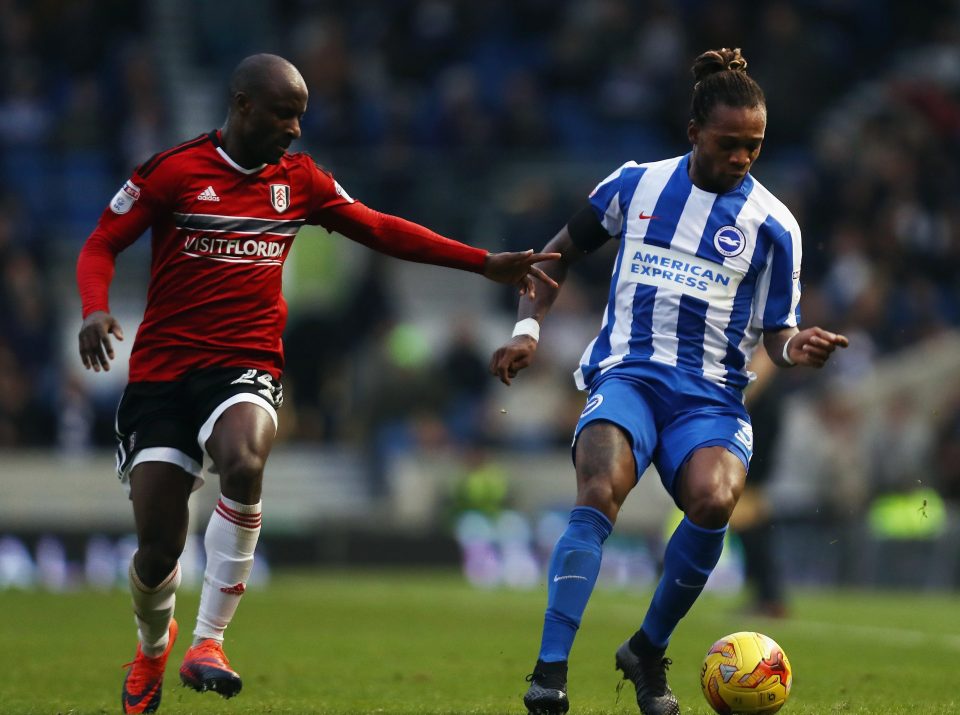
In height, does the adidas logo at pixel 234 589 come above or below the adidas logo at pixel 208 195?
below

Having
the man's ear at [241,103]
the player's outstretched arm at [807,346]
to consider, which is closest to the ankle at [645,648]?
the player's outstretched arm at [807,346]

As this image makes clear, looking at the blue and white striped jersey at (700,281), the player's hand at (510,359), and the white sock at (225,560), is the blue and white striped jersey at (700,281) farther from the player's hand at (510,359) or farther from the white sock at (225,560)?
the white sock at (225,560)

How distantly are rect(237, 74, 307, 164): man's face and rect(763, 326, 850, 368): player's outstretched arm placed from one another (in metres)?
1.97

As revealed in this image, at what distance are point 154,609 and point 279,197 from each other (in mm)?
1655

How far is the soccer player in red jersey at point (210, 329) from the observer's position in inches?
258

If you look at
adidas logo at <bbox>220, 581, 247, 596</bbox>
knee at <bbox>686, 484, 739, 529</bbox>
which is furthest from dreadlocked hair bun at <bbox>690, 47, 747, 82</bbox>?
adidas logo at <bbox>220, 581, 247, 596</bbox>

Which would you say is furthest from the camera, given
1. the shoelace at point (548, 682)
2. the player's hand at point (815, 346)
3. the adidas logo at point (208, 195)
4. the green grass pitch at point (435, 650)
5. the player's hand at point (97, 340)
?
the green grass pitch at point (435, 650)

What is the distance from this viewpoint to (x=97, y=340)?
616 cm

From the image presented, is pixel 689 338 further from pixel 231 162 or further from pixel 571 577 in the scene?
pixel 231 162

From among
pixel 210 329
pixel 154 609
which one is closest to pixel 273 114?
pixel 210 329

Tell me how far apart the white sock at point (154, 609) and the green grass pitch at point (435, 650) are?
0.27 metres

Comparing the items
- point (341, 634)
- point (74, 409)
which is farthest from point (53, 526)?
point (341, 634)

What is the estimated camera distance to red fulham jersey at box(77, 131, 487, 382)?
663 cm

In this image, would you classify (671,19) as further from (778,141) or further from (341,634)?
(341,634)
